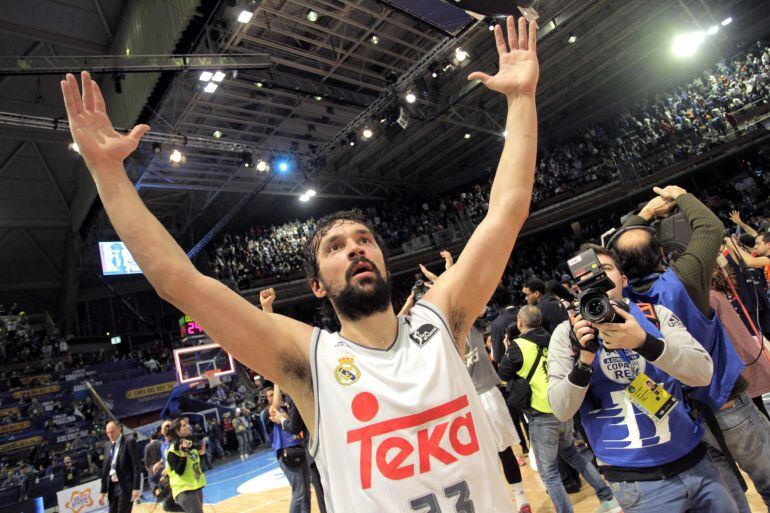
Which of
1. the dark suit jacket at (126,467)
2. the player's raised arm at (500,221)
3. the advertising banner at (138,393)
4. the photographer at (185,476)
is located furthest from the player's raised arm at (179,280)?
the advertising banner at (138,393)

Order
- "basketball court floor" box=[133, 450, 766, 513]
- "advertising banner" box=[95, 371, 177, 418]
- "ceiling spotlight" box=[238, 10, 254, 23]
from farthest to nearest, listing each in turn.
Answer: "advertising banner" box=[95, 371, 177, 418]
"ceiling spotlight" box=[238, 10, 254, 23]
"basketball court floor" box=[133, 450, 766, 513]

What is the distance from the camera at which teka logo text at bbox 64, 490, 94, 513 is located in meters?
9.41

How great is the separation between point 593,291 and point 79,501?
38.4ft

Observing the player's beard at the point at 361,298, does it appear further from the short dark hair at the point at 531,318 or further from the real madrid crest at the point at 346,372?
the short dark hair at the point at 531,318

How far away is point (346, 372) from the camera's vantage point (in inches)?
50.9

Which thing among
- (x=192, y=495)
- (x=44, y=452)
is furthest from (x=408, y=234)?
(x=192, y=495)

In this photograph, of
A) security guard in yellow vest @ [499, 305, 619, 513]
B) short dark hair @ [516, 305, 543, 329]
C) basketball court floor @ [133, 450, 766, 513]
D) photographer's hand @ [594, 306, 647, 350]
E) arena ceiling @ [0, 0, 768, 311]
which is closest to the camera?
photographer's hand @ [594, 306, 647, 350]

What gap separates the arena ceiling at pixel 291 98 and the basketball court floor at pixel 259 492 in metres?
7.55

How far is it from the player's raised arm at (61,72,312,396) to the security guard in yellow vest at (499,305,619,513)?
2.74 meters

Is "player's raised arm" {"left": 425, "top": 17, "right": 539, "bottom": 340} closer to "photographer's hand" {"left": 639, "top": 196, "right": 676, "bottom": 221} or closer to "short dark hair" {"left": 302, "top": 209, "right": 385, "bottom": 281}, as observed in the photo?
"short dark hair" {"left": 302, "top": 209, "right": 385, "bottom": 281}

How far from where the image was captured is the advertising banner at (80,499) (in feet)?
30.6

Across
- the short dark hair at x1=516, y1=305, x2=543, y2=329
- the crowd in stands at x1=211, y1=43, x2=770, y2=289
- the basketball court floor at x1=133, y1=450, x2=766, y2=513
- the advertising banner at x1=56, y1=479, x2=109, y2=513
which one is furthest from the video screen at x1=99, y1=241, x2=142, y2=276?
the short dark hair at x1=516, y1=305, x2=543, y2=329

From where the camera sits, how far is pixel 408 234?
20547mm

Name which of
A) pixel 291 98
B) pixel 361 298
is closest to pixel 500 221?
pixel 361 298
